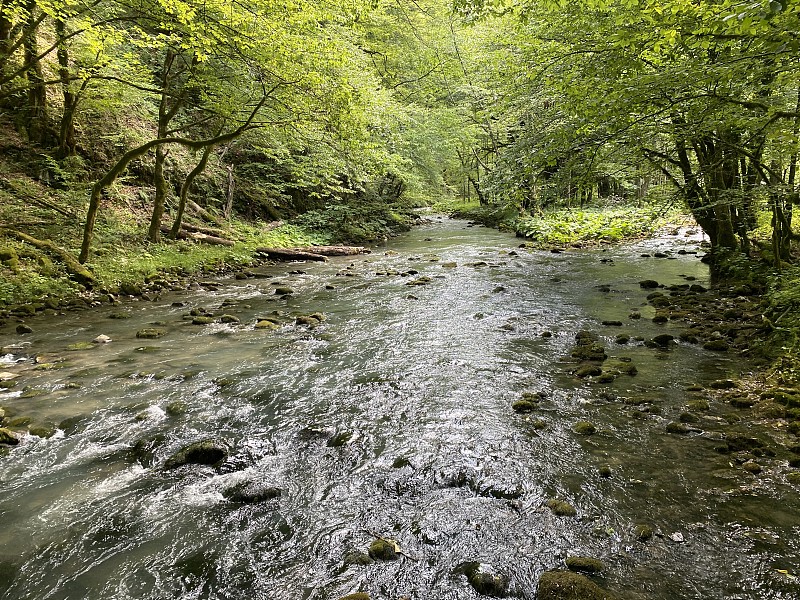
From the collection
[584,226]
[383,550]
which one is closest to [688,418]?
[383,550]

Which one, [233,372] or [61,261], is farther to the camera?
[61,261]

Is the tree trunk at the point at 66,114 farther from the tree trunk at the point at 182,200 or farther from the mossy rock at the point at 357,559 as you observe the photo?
the mossy rock at the point at 357,559

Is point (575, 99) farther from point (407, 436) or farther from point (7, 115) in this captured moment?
point (7, 115)

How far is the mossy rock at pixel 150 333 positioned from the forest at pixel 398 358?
0.04 metres

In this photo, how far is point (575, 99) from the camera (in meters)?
7.74

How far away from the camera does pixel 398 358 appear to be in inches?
305

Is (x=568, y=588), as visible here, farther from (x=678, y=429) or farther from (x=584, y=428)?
(x=678, y=429)

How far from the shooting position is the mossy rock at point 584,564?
328 cm

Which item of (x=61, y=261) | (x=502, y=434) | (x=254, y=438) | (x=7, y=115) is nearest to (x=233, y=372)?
(x=254, y=438)

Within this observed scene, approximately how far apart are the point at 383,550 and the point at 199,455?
2.32 m

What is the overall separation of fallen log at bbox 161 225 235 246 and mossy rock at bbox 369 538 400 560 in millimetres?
14545

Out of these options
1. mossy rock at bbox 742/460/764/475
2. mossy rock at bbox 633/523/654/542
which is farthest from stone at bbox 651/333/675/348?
mossy rock at bbox 633/523/654/542

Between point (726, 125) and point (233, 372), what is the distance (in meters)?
8.53

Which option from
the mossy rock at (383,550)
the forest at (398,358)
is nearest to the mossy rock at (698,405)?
the forest at (398,358)
